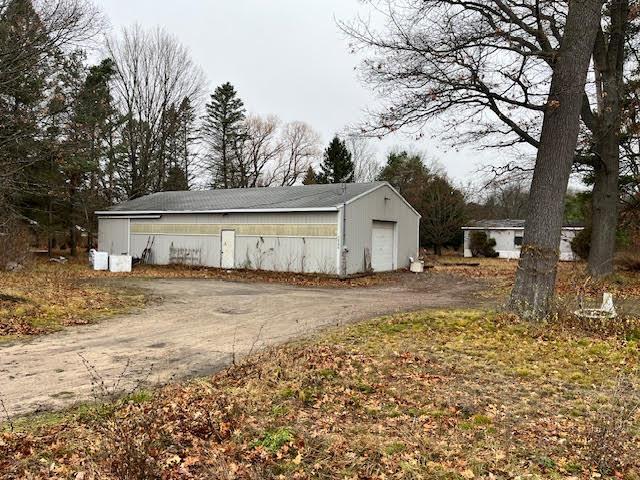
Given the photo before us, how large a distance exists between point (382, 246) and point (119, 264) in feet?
36.8

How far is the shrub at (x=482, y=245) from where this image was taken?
3412 centimetres

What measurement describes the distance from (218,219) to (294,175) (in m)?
26.2

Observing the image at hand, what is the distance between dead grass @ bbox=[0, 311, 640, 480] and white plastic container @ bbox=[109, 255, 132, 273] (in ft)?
53.1

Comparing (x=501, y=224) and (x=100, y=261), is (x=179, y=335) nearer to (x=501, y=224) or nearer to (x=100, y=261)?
(x=100, y=261)

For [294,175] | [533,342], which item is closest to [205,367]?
[533,342]

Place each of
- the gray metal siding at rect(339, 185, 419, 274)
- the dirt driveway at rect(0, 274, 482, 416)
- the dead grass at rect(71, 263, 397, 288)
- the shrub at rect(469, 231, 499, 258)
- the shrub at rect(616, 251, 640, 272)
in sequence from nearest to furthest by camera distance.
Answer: the dirt driveway at rect(0, 274, 482, 416) < the shrub at rect(616, 251, 640, 272) < the dead grass at rect(71, 263, 397, 288) < the gray metal siding at rect(339, 185, 419, 274) < the shrub at rect(469, 231, 499, 258)

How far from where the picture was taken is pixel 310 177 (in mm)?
44375

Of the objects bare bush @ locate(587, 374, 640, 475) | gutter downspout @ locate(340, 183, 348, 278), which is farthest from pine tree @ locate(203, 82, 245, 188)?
bare bush @ locate(587, 374, 640, 475)

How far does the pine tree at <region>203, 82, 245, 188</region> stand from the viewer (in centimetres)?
4141

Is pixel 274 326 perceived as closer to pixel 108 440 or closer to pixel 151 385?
pixel 151 385

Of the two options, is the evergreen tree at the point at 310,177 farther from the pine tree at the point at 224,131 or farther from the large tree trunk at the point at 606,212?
the large tree trunk at the point at 606,212

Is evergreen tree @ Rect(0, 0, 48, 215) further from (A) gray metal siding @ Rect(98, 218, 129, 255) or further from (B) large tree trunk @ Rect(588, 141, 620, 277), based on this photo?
(B) large tree trunk @ Rect(588, 141, 620, 277)

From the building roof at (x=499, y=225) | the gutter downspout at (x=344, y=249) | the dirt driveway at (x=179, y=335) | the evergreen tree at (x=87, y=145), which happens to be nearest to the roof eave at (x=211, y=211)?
the gutter downspout at (x=344, y=249)

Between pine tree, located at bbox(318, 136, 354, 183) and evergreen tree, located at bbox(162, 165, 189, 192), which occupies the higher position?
pine tree, located at bbox(318, 136, 354, 183)
